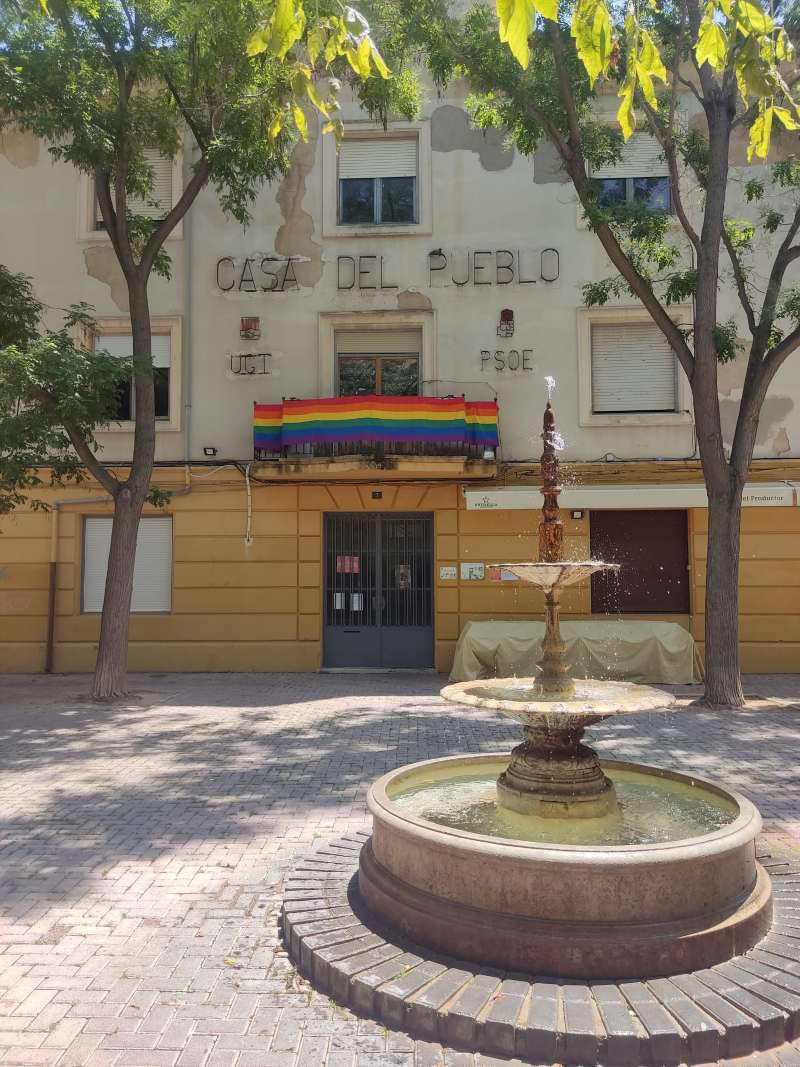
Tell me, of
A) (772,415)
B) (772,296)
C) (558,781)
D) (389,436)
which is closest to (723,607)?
(772,296)

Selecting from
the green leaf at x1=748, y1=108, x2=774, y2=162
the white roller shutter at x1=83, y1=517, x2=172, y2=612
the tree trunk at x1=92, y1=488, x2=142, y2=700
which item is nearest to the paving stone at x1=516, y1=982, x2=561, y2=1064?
A: the green leaf at x1=748, y1=108, x2=774, y2=162

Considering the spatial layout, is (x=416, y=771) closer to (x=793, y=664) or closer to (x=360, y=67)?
(x=360, y=67)

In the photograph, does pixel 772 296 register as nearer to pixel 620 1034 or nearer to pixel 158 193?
pixel 620 1034

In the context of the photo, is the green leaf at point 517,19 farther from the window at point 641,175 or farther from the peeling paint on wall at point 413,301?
the window at point 641,175

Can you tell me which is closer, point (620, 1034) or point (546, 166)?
point (620, 1034)

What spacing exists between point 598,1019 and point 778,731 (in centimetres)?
674

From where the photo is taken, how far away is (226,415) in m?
14.0

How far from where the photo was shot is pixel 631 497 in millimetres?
12719

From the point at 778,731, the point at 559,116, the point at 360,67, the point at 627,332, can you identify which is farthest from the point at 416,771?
the point at 627,332

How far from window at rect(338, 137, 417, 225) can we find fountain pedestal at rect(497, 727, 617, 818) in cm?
1233

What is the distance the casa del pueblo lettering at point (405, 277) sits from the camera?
13.9 m

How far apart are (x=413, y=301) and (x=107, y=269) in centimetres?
569

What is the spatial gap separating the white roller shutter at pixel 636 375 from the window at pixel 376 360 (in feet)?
10.9

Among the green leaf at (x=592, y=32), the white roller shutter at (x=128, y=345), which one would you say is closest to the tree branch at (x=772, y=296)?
the green leaf at (x=592, y=32)
